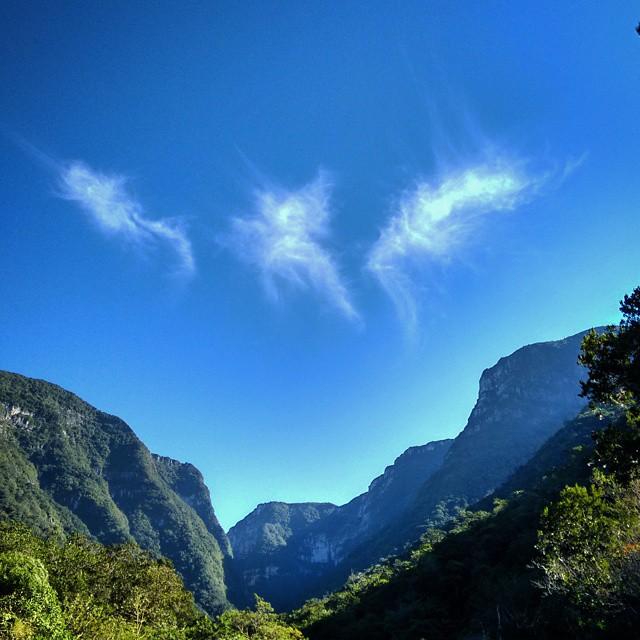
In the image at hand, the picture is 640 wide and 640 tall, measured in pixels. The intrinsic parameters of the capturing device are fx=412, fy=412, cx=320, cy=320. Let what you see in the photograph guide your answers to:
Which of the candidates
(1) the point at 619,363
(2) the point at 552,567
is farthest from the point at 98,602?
(1) the point at 619,363

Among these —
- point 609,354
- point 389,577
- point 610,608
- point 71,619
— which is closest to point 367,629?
point 389,577

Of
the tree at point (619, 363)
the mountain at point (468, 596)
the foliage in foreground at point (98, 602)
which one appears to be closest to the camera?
the tree at point (619, 363)

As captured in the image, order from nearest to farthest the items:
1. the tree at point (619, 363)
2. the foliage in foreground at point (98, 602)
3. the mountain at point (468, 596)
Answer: the tree at point (619, 363)
the foliage in foreground at point (98, 602)
the mountain at point (468, 596)

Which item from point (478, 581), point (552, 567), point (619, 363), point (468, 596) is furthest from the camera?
point (478, 581)

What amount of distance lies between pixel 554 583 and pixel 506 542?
41.4 metres

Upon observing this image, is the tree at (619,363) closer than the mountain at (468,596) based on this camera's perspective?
Yes

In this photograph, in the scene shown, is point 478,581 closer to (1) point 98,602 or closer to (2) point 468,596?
(2) point 468,596

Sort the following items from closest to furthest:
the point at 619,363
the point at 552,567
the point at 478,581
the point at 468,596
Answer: the point at 619,363
the point at 552,567
the point at 468,596
the point at 478,581

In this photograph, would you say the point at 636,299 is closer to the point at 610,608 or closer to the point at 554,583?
the point at 554,583

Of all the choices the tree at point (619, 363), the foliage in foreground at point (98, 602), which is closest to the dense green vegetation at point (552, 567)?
the tree at point (619, 363)

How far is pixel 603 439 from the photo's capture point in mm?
18594

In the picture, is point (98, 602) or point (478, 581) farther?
point (478, 581)

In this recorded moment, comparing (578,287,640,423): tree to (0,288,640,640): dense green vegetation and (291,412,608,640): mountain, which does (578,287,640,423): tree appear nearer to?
(0,288,640,640): dense green vegetation

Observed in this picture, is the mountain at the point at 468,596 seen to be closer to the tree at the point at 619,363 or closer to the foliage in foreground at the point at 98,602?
the tree at the point at 619,363
